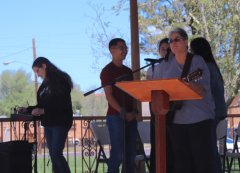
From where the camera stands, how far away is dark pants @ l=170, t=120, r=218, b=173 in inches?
144

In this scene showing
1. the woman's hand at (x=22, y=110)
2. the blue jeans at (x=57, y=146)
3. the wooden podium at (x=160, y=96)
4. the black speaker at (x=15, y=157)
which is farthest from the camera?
the woman's hand at (x=22, y=110)

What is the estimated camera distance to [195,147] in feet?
12.0

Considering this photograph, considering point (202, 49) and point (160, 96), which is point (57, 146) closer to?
point (202, 49)

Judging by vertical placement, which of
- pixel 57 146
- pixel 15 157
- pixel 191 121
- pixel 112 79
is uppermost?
pixel 112 79

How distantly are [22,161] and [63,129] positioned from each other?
2.16 feet

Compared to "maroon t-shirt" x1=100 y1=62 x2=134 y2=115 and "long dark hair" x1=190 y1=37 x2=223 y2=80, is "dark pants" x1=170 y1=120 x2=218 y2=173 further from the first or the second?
"maroon t-shirt" x1=100 y1=62 x2=134 y2=115

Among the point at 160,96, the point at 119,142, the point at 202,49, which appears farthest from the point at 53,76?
the point at 160,96

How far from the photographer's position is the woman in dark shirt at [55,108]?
17.2ft

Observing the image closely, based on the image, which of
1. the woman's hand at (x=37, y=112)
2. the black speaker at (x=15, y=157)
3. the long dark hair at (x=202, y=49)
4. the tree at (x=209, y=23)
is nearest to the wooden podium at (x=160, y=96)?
the long dark hair at (x=202, y=49)

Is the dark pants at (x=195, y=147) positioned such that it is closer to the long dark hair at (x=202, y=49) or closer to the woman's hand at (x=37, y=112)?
the long dark hair at (x=202, y=49)

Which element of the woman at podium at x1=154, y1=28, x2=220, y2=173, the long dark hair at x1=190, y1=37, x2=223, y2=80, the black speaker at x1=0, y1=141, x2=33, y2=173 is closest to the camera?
the woman at podium at x1=154, y1=28, x2=220, y2=173

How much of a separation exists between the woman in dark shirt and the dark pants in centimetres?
179

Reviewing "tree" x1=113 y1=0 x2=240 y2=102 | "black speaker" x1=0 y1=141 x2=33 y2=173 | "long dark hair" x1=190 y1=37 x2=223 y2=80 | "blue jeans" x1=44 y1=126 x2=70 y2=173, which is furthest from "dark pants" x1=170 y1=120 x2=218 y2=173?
"tree" x1=113 y1=0 x2=240 y2=102

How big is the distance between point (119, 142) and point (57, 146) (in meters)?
0.83
